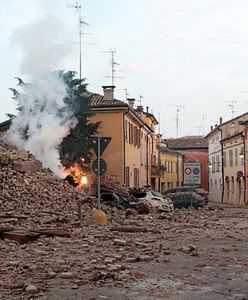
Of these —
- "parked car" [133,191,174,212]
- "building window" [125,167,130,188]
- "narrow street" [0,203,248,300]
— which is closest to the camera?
"narrow street" [0,203,248,300]

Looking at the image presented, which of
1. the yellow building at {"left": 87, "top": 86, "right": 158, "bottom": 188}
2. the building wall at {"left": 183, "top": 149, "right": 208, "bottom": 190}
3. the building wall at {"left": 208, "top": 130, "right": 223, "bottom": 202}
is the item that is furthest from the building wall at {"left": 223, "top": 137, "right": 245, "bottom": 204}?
the building wall at {"left": 183, "top": 149, "right": 208, "bottom": 190}

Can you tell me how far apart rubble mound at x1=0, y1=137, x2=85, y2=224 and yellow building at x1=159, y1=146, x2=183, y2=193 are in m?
55.2

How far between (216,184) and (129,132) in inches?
1218

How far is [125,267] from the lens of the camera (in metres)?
10.5

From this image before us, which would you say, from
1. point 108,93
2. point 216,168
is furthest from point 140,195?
point 216,168

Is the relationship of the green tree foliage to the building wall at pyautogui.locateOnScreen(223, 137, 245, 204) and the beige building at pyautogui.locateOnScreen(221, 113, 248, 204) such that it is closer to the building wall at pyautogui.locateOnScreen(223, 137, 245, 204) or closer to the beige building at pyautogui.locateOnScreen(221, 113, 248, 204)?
the beige building at pyautogui.locateOnScreen(221, 113, 248, 204)

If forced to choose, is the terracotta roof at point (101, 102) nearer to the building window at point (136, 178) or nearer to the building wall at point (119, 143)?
the building wall at point (119, 143)

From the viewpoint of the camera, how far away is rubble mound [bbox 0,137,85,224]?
20219 mm

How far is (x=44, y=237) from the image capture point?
1504 cm

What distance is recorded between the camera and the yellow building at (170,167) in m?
82.4

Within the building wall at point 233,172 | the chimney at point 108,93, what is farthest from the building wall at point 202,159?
the chimney at point 108,93

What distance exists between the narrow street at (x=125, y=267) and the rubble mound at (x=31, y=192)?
11.8 ft

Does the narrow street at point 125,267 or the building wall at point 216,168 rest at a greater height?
the building wall at point 216,168

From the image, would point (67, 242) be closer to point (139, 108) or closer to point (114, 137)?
point (114, 137)
